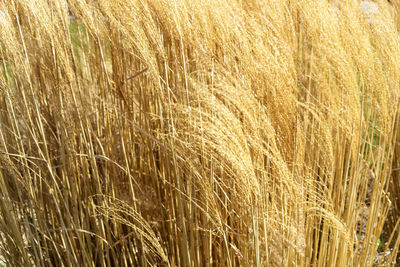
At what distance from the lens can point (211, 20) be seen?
1.57 metres

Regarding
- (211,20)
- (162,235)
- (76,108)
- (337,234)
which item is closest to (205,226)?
(162,235)

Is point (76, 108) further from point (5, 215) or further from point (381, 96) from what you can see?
point (381, 96)

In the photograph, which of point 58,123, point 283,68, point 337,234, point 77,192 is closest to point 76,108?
point 58,123

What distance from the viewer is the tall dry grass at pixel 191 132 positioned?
1308mm

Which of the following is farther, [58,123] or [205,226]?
[58,123]

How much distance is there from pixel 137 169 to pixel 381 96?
938 mm

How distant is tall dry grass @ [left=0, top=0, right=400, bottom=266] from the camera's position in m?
1.31

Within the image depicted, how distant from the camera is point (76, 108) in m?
1.52

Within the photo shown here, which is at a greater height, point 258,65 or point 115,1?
point 115,1

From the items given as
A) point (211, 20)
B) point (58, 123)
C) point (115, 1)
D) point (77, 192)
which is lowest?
point (77, 192)

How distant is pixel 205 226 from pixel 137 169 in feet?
1.64

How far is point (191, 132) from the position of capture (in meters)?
1.24

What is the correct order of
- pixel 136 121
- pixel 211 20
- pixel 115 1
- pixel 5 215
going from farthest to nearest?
1. pixel 136 121
2. pixel 5 215
3. pixel 211 20
4. pixel 115 1

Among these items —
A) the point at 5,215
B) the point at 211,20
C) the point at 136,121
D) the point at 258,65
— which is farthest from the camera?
the point at 136,121
